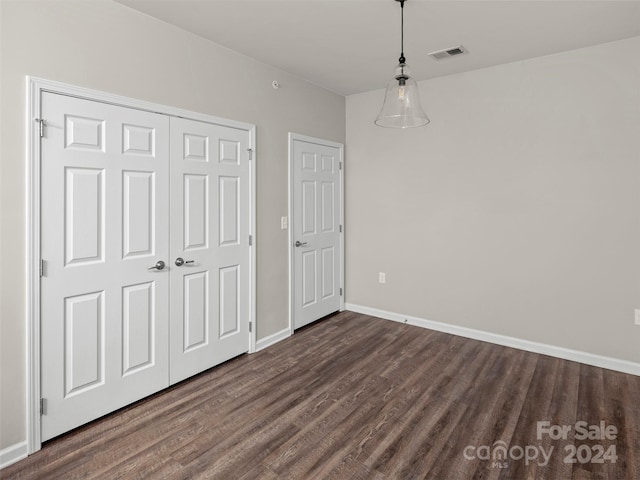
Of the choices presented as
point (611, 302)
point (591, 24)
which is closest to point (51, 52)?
point (591, 24)

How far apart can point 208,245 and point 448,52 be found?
2.71 m

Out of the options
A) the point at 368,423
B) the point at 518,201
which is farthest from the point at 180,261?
the point at 518,201

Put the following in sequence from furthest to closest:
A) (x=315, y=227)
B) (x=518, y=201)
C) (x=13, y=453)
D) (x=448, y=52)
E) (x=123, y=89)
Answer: (x=315, y=227) < (x=518, y=201) < (x=448, y=52) < (x=123, y=89) < (x=13, y=453)

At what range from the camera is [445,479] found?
1903 mm

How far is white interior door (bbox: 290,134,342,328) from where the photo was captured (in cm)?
402

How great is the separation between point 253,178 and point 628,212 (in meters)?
3.24

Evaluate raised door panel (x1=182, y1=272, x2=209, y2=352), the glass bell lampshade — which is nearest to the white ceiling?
the glass bell lampshade

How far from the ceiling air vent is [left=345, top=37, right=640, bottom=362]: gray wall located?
57cm

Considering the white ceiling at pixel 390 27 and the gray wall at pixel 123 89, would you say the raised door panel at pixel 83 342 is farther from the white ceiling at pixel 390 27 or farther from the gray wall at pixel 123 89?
the white ceiling at pixel 390 27

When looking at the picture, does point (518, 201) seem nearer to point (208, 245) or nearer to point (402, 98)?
point (402, 98)

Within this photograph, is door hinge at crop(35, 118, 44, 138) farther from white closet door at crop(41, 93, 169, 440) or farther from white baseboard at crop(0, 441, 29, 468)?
white baseboard at crop(0, 441, 29, 468)

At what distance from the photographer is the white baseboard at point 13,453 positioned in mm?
2004

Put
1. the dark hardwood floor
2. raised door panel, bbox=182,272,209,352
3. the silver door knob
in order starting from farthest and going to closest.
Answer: raised door panel, bbox=182,272,209,352 → the silver door knob → the dark hardwood floor

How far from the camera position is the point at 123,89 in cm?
248
